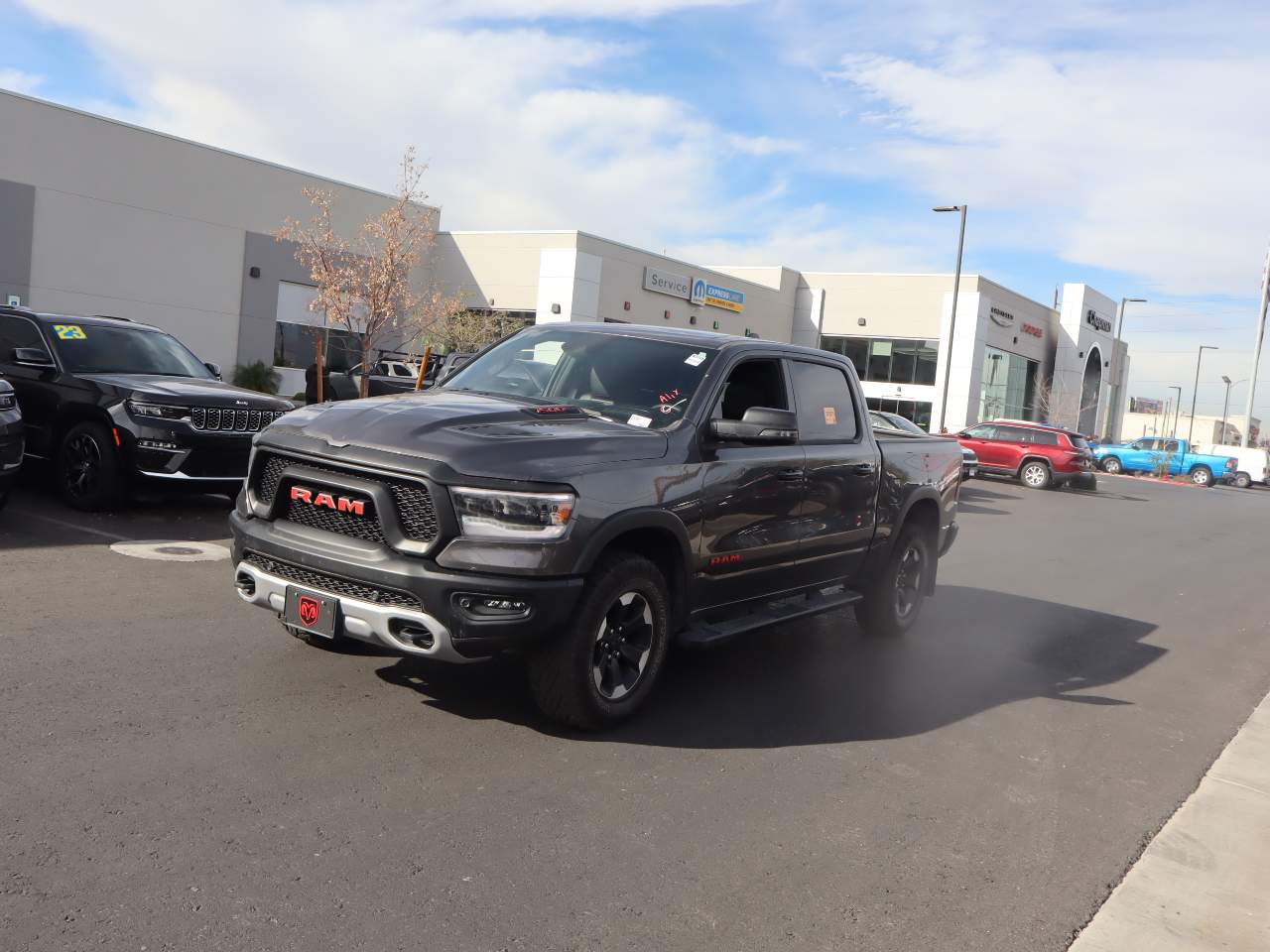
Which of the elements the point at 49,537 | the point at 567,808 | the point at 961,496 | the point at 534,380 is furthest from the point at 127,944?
the point at 961,496

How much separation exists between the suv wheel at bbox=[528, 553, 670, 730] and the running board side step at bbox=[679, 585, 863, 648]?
0.66 feet

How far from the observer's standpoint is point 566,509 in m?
4.59

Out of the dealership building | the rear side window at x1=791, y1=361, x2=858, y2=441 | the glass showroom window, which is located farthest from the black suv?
the glass showroom window

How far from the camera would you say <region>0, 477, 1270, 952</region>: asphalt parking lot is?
3.37 metres

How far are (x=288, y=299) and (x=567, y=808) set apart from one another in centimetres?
3121

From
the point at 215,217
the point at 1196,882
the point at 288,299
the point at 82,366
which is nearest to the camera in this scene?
the point at 1196,882

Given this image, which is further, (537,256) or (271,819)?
(537,256)

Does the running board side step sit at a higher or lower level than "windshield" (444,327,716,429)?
lower

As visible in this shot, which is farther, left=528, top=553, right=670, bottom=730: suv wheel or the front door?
the front door

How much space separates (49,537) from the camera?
27.5 feet

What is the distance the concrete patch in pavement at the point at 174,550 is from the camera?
814cm

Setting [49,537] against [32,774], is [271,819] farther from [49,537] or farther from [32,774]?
[49,537]

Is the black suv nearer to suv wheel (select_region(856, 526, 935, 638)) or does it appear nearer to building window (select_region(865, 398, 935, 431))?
suv wheel (select_region(856, 526, 935, 638))

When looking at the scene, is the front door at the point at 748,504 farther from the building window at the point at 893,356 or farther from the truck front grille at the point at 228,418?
the building window at the point at 893,356
